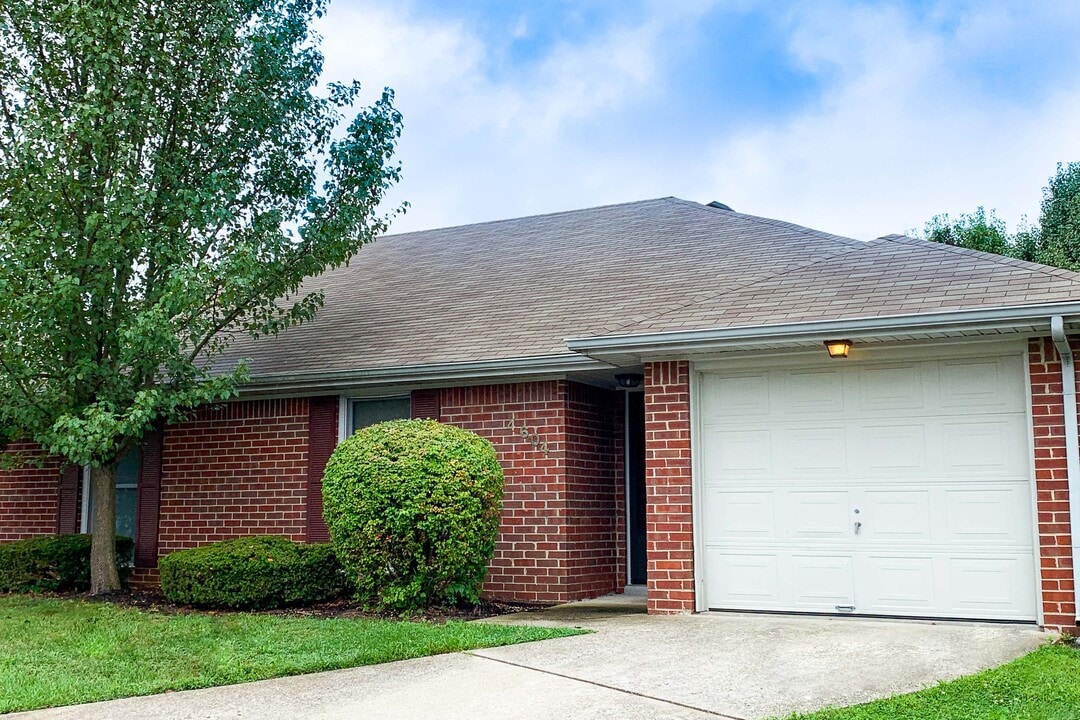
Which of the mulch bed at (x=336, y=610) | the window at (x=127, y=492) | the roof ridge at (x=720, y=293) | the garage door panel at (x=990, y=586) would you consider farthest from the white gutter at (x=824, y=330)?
the window at (x=127, y=492)

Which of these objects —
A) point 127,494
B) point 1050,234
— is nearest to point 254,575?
point 127,494

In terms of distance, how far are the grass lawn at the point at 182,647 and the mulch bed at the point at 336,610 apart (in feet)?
1.34

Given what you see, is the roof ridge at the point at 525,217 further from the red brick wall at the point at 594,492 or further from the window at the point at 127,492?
the window at the point at 127,492

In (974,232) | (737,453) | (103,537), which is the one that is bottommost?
(103,537)

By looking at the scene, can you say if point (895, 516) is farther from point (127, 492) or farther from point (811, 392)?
point (127, 492)

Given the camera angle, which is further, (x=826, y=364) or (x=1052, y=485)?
(x=826, y=364)

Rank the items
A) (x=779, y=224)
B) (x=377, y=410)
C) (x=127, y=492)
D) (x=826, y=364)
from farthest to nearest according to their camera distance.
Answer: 1. (x=779, y=224)
2. (x=127, y=492)
3. (x=377, y=410)
4. (x=826, y=364)

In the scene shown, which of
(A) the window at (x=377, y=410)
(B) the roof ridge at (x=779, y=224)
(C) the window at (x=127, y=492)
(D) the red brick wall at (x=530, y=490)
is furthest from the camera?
(C) the window at (x=127, y=492)

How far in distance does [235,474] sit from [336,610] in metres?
2.98

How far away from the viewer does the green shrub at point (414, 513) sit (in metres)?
9.53

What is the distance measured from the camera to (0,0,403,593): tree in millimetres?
10312

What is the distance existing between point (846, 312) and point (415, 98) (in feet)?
42.6

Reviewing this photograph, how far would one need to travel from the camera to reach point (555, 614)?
9.88m

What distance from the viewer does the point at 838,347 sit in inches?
347
